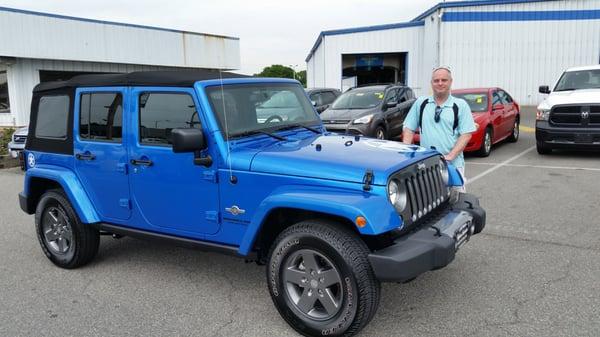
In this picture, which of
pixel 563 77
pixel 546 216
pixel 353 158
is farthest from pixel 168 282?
pixel 563 77

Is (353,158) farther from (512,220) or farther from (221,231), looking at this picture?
(512,220)

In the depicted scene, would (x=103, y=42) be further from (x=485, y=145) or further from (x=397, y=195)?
(x=397, y=195)

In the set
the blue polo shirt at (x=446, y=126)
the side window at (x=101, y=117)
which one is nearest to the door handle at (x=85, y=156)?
the side window at (x=101, y=117)

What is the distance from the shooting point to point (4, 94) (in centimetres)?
2036

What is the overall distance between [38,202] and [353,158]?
349 centimetres

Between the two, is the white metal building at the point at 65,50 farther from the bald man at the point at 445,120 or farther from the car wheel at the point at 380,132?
the bald man at the point at 445,120

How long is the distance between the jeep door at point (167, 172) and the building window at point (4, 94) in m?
19.1

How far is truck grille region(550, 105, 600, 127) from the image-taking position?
971 centimetres

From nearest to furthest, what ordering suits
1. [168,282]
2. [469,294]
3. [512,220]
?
[469,294] < [168,282] < [512,220]

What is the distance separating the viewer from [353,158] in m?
3.47

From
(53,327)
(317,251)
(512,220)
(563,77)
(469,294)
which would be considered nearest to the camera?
(317,251)

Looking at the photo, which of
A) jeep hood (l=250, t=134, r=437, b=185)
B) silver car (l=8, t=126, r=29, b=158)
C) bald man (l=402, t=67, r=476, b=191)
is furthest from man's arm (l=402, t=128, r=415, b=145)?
silver car (l=8, t=126, r=29, b=158)

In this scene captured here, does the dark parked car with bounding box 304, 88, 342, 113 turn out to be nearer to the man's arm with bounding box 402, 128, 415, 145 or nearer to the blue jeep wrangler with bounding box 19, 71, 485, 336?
the man's arm with bounding box 402, 128, 415, 145

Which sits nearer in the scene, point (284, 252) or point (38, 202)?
point (284, 252)
